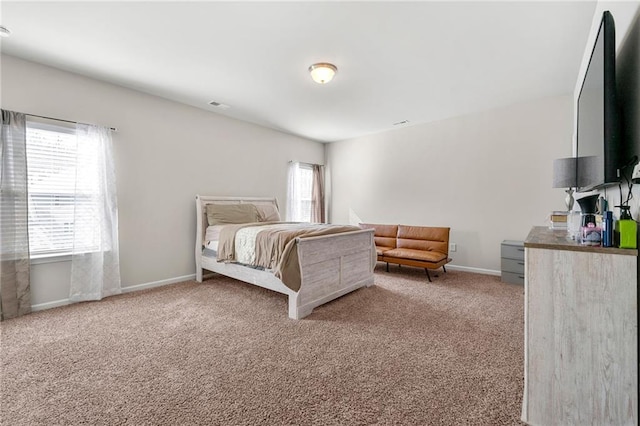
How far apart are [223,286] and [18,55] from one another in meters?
3.27

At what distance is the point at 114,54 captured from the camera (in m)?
2.75

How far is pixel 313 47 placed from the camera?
8.57 feet

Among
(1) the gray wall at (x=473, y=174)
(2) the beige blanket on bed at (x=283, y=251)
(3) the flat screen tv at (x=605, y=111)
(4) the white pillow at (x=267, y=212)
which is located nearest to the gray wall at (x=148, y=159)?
(4) the white pillow at (x=267, y=212)

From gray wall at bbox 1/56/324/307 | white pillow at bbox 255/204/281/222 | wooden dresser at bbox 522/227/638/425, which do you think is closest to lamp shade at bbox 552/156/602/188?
wooden dresser at bbox 522/227/638/425

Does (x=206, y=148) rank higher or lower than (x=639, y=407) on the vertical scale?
higher

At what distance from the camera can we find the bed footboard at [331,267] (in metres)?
2.78

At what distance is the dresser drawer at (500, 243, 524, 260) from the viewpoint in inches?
149

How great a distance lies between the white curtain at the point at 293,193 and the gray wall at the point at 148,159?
3.20 feet

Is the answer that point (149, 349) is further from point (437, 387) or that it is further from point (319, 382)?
point (437, 387)

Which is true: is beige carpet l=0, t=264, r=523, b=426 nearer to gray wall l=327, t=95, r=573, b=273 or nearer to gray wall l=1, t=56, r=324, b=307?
gray wall l=1, t=56, r=324, b=307

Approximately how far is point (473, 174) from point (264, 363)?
167 inches

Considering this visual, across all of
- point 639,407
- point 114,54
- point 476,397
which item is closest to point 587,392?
point 639,407

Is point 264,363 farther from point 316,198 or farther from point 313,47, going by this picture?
point 316,198

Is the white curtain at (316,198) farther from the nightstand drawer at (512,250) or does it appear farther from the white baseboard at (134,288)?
the nightstand drawer at (512,250)
